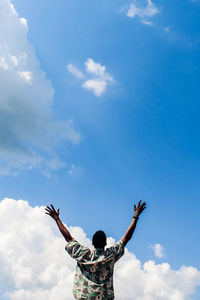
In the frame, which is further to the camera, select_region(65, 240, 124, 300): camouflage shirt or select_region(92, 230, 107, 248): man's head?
select_region(92, 230, 107, 248): man's head

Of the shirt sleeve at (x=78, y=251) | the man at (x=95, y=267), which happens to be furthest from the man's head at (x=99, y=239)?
the shirt sleeve at (x=78, y=251)

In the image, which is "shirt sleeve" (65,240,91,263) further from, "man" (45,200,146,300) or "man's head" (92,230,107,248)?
"man's head" (92,230,107,248)

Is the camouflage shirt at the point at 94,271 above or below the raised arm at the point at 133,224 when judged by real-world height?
below

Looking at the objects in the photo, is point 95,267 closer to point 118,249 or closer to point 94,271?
point 94,271

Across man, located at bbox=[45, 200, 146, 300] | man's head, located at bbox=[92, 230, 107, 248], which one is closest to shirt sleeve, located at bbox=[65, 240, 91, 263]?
man, located at bbox=[45, 200, 146, 300]

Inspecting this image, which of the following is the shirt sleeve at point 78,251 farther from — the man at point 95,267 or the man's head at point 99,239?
the man's head at point 99,239

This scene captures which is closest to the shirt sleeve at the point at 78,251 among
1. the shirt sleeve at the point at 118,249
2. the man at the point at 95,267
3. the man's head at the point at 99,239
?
the man at the point at 95,267

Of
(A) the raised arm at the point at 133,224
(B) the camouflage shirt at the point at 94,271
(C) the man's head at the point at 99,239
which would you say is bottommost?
(B) the camouflage shirt at the point at 94,271

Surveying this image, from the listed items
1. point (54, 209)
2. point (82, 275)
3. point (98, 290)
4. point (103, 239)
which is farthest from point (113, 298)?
point (54, 209)

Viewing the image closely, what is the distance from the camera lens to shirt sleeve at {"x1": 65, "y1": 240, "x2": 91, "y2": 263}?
788 centimetres

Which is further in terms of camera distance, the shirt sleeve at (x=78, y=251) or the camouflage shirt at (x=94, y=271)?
the shirt sleeve at (x=78, y=251)

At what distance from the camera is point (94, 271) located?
25.4 feet

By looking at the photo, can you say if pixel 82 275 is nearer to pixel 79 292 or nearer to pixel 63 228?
pixel 79 292

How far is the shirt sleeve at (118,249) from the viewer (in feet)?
26.0
